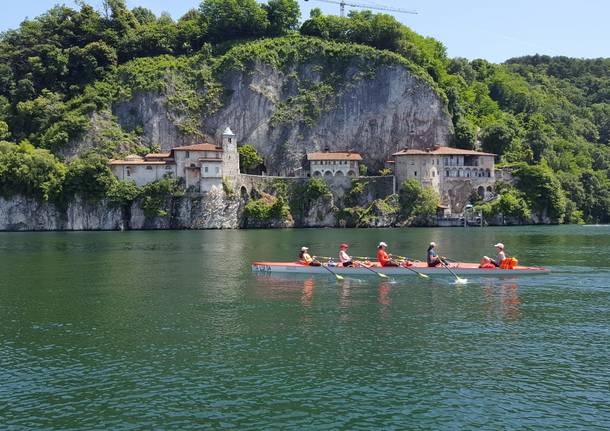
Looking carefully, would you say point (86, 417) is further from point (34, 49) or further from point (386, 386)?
point (34, 49)

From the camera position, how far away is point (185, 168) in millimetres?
103438

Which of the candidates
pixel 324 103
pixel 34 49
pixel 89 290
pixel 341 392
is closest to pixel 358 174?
pixel 324 103

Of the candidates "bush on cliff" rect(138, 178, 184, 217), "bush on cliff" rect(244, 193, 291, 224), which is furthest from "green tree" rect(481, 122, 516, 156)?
"bush on cliff" rect(138, 178, 184, 217)

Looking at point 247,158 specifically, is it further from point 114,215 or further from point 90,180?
point 90,180

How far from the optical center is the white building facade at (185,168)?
10269 centimetres

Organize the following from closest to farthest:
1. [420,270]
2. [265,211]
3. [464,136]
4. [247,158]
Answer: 1. [420,270]
2. [265,211]
3. [247,158]
4. [464,136]

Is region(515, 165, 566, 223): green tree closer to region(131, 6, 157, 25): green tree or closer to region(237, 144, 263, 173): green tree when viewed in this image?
region(237, 144, 263, 173): green tree

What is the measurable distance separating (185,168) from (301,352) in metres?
82.8

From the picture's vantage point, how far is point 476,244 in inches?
2657

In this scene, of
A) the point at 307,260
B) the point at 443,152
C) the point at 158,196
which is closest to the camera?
the point at 307,260

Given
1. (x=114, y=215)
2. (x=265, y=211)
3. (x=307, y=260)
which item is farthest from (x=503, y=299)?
(x=114, y=215)

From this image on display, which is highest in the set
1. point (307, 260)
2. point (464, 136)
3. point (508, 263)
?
point (464, 136)

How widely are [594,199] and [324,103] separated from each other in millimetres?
54665

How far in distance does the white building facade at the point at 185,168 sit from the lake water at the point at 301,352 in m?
58.7
